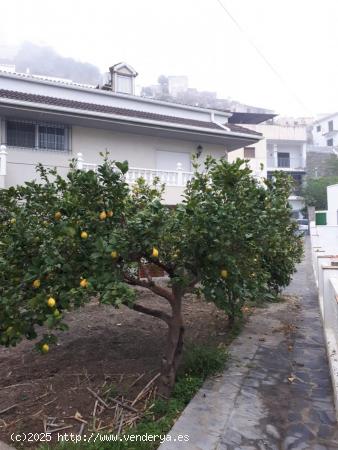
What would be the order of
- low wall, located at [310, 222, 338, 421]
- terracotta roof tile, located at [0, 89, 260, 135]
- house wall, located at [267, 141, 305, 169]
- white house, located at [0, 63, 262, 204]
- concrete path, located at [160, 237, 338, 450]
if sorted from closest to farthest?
1. concrete path, located at [160, 237, 338, 450]
2. low wall, located at [310, 222, 338, 421]
3. white house, located at [0, 63, 262, 204]
4. terracotta roof tile, located at [0, 89, 260, 135]
5. house wall, located at [267, 141, 305, 169]

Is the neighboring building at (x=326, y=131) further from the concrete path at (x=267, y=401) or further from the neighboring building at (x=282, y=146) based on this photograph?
the concrete path at (x=267, y=401)

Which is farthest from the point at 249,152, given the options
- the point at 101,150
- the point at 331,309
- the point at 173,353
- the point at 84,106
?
the point at 173,353

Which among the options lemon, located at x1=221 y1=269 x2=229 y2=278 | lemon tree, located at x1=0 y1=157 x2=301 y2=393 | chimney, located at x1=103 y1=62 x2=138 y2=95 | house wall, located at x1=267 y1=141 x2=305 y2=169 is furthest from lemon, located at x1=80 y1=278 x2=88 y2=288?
house wall, located at x1=267 y1=141 x2=305 y2=169

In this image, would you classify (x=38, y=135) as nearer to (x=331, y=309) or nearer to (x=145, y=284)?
(x=145, y=284)

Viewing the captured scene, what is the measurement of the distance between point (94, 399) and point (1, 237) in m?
1.83

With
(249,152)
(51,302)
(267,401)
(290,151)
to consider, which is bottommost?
(267,401)

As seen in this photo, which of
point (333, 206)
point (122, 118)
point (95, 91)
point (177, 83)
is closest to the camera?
point (122, 118)

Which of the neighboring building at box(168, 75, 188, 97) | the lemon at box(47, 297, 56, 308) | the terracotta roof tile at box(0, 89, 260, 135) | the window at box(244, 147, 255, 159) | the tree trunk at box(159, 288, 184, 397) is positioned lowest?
the tree trunk at box(159, 288, 184, 397)

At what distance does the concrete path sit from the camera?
11.1ft

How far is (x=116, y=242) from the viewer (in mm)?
3162

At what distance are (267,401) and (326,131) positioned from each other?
49.1m

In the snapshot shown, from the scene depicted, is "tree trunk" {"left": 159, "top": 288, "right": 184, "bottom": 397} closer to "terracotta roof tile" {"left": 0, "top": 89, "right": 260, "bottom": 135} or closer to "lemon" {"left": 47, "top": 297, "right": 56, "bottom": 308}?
"lemon" {"left": 47, "top": 297, "right": 56, "bottom": 308}

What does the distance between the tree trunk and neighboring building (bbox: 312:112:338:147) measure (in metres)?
45.8

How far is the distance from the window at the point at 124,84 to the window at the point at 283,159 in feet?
80.3
